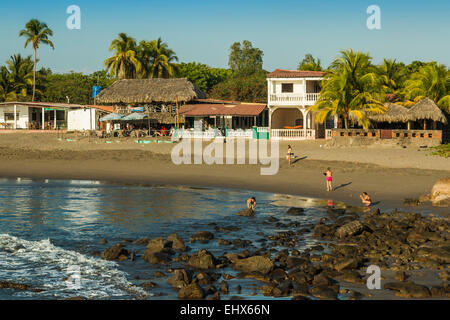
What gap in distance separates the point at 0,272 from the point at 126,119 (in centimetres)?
Result: 3168

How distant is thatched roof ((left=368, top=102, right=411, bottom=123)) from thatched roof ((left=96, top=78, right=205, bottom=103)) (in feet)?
57.8

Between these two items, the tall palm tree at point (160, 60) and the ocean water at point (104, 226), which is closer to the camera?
the ocean water at point (104, 226)

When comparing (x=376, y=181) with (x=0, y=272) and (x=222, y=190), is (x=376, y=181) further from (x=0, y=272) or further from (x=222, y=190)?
(x=0, y=272)

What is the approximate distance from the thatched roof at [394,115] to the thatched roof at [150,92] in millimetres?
17626

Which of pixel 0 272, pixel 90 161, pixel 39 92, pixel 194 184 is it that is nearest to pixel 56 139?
pixel 90 161

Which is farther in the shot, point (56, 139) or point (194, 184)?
point (56, 139)

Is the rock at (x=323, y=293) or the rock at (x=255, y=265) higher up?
the rock at (x=255, y=265)

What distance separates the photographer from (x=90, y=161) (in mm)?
35094

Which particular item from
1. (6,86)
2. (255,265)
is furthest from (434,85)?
(6,86)

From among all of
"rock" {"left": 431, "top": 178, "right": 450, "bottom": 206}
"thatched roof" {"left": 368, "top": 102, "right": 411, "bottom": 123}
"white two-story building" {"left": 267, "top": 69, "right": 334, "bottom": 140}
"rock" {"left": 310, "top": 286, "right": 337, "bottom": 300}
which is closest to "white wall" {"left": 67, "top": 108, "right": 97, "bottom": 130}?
"white two-story building" {"left": 267, "top": 69, "right": 334, "bottom": 140}

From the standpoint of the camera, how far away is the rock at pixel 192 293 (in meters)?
11.6

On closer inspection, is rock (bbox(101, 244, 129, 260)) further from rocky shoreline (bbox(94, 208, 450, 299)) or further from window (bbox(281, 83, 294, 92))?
window (bbox(281, 83, 294, 92))

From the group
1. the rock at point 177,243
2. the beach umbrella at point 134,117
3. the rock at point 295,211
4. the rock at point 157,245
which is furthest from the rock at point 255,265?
the beach umbrella at point 134,117

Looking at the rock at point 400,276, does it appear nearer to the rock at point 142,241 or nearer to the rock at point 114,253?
the rock at point 114,253
